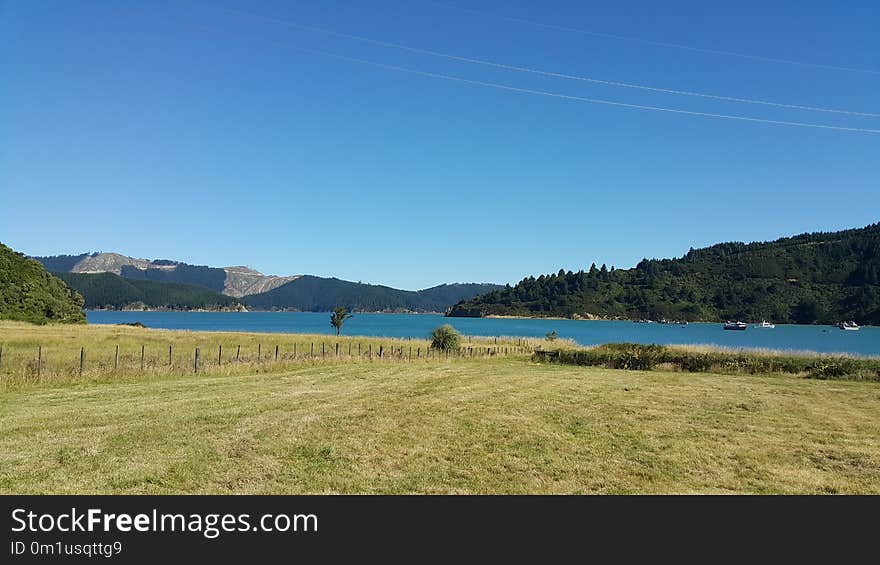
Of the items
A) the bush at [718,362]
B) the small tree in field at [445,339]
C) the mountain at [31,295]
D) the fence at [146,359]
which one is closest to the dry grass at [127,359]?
the fence at [146,359]

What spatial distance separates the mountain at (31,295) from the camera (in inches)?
3826

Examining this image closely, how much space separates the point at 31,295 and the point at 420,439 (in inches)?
4333

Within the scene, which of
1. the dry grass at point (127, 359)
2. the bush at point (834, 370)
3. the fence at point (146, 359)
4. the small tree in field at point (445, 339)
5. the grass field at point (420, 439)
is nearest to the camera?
the grass field at point (420, 439)

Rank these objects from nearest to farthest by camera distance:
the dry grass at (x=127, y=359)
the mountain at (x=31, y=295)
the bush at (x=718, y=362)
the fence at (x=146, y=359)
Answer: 1. the dry grass at (x=127, y=359)
2. the fence at (x=146, y=359)
3. the bush at (x=718, y=362)
4. the mountain at (x=31, y=295)

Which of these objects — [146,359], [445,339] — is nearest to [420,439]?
[146,359]

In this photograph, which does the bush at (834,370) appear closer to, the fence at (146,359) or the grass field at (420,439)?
the grass field at (420,439)

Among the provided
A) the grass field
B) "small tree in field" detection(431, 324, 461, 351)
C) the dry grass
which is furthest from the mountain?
the grass field

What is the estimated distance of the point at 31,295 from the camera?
103 m

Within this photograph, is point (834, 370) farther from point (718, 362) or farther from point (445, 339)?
point (445, 339)

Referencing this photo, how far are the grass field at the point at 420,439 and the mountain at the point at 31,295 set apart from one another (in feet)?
284

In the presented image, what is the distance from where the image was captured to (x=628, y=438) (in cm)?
1568

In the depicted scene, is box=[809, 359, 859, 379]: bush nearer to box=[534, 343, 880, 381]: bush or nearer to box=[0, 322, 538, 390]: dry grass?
box=[534, 343, 880, 381]: bush
